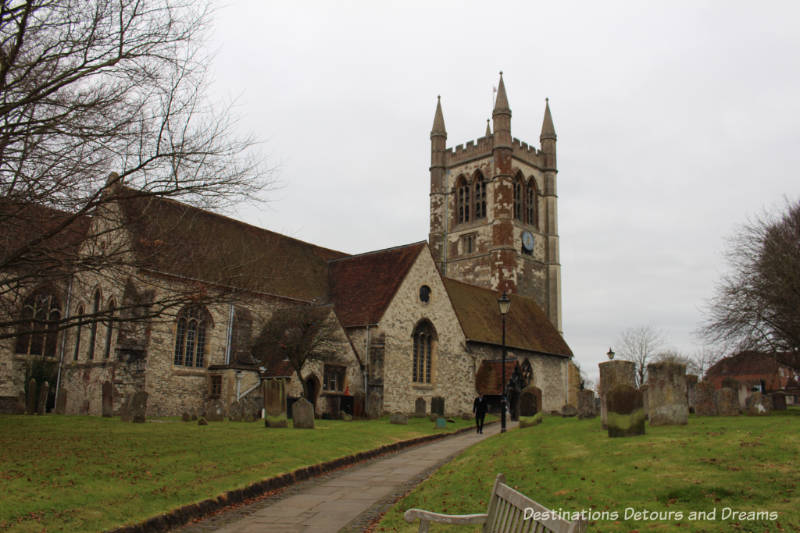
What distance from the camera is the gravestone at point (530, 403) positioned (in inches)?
945

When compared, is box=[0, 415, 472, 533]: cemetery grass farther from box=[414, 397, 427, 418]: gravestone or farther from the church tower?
the church tower

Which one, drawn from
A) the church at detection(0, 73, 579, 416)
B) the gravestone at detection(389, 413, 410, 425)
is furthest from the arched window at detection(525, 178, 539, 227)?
the gravestone at detection(389, 413, 410, 425)

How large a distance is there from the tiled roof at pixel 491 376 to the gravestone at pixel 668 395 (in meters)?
20.4

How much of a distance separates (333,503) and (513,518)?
19.7 ft

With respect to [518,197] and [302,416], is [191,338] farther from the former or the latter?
[518,197]

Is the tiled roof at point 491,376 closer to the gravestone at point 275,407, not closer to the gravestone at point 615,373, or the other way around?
the gravestone at point 275,407

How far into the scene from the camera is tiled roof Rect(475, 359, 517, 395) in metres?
35.1

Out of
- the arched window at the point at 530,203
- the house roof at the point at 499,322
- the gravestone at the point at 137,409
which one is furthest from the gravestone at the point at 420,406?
the arched window at the point at 530,203

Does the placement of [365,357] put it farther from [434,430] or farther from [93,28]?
[93,28]

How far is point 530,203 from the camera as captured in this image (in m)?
59.3

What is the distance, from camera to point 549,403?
136ft

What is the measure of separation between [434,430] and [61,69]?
17.4 meters

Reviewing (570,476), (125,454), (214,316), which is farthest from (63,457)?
(214,316)

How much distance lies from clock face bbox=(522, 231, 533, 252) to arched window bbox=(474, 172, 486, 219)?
410 cm
